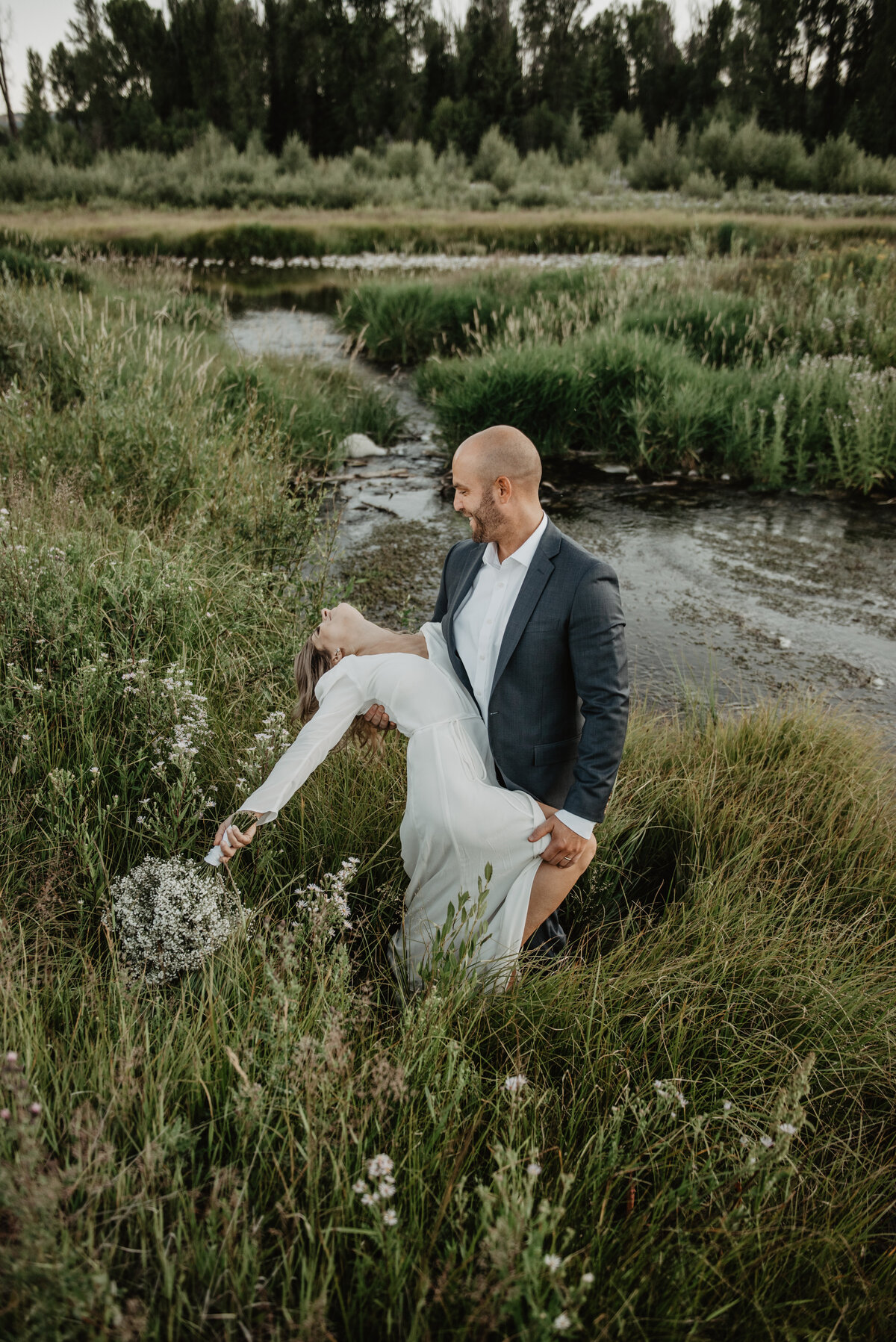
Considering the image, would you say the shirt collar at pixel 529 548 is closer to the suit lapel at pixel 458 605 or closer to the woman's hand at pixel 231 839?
the suit lapel at pixel 458 605

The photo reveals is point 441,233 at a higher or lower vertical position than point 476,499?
higher

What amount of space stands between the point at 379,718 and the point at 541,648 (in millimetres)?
616

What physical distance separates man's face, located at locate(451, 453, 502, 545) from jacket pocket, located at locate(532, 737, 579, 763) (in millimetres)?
632

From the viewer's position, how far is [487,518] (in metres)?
2.29

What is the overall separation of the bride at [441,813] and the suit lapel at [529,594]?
24cm

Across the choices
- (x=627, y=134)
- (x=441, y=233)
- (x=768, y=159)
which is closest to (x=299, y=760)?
(x=441, y=233)

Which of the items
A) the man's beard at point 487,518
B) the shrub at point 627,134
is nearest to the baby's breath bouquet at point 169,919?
the man's beard at point 487,518

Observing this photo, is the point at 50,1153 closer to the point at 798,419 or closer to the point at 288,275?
the point at 798,419

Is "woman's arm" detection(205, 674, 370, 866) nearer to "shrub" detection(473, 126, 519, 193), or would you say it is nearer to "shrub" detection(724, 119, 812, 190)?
"shrub" detection(724, 119, 812, 190)

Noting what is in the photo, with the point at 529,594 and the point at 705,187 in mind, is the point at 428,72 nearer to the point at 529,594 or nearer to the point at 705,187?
the point at 705,187

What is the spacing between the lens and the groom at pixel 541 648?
7.32 feet

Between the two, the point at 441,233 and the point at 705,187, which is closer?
the point at 441,233

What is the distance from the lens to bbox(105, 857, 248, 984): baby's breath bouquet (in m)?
2.02

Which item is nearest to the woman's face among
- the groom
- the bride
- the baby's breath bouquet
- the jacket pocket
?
the bride
